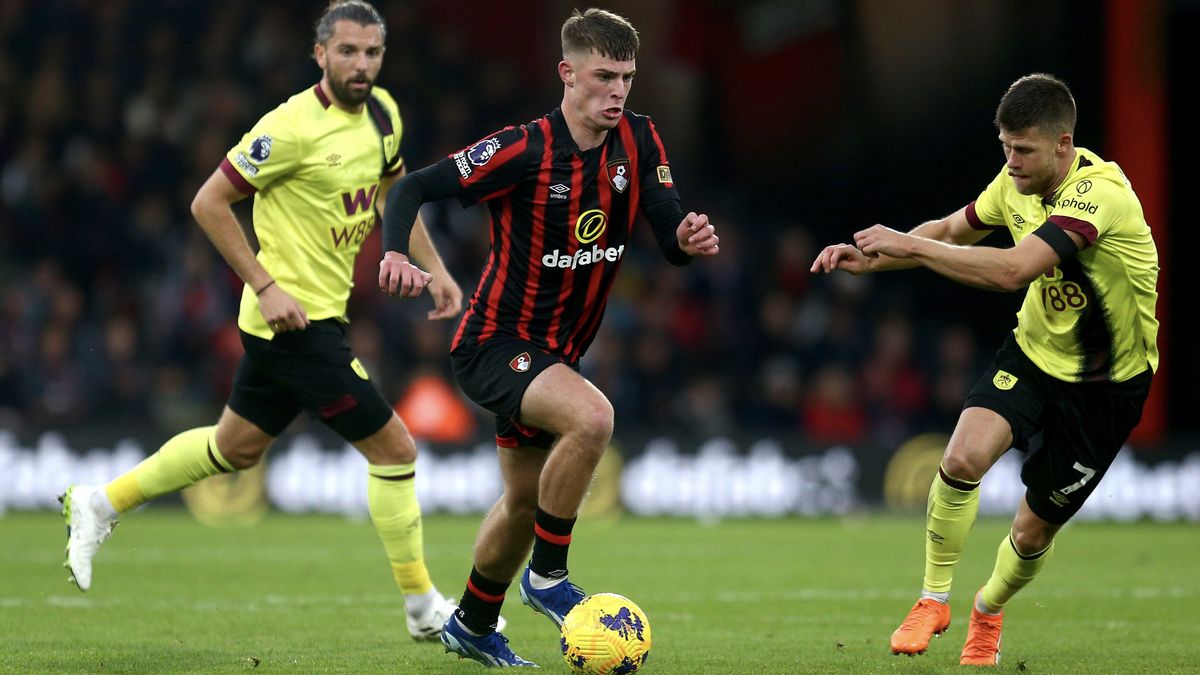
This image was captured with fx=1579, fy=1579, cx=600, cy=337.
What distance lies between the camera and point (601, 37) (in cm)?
559

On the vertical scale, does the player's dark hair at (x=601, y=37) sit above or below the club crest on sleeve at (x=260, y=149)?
above

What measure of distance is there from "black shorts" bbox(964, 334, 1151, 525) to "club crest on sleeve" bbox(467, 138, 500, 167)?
6.55 feet

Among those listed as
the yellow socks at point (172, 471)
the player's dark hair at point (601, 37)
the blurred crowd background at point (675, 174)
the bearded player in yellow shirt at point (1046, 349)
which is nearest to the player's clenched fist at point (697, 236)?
the bearded player in yellow shirt at point (1046, 349)

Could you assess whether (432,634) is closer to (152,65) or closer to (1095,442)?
(1095,442)

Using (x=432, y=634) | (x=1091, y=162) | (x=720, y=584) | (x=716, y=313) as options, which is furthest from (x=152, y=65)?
(x=1091, y=162)

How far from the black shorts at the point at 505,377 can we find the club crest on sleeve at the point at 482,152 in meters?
0.65

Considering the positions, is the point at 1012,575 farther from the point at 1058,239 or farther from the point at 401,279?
the point at 401,279

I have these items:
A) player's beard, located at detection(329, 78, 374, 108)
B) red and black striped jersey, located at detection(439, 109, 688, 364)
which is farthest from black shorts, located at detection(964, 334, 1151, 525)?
player's beard, located at detection(329, 78, 374, 108)

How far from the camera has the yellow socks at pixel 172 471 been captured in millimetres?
6742

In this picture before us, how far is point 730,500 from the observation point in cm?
1404

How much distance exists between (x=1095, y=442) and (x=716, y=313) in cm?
999

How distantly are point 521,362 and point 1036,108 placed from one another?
203 cm

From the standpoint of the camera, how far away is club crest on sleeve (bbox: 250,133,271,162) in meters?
6.38

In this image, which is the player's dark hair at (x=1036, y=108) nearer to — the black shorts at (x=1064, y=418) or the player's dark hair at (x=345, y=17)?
the black shorts at (x=1064, y=418)
